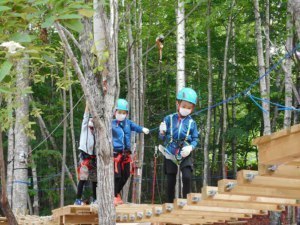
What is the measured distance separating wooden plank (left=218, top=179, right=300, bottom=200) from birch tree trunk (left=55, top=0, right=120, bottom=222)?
0.78 m

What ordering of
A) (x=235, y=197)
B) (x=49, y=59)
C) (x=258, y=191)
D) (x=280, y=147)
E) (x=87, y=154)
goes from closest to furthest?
1. (x=49, y=59)
2. (x=280, y=147)
3. (x=258, y=191)
4. (x=235, y=197)
5. (x=87, y=154)

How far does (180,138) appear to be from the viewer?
6.15 meters

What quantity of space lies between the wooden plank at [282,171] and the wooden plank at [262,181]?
0.55ft

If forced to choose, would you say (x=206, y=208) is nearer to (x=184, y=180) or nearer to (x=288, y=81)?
(x=184, y=180)

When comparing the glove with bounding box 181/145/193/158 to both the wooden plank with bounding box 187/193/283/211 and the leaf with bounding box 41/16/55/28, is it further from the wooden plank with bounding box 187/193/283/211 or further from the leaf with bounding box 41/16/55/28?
the leaf with bounding box 41/16/55/28

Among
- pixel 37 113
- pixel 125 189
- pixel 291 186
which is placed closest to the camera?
pixel 291 186

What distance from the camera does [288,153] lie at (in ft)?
10.6

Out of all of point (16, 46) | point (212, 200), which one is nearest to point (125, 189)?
point (212, 200)

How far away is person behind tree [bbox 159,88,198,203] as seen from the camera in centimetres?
610

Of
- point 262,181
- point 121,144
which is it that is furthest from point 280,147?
point 121,144

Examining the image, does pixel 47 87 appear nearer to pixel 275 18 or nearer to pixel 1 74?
pixel 275 18

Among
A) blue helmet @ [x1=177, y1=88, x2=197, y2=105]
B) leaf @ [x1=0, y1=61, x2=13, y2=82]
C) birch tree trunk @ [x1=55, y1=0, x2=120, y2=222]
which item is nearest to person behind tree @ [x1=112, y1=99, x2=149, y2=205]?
blue helmet @ [x1=177, y1=88, x2=197, y2=105]

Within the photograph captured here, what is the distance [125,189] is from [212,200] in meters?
7.17

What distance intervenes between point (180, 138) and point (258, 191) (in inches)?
66.3
